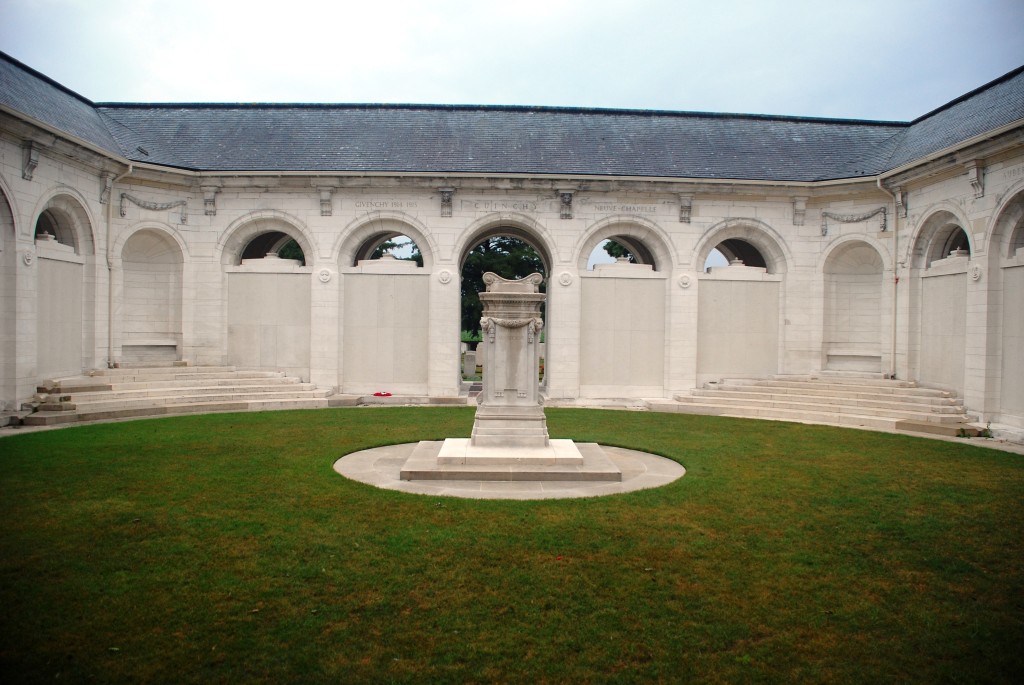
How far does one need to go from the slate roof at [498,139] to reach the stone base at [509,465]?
1128 cm

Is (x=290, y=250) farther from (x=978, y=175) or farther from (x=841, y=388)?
(x=978, y=175)

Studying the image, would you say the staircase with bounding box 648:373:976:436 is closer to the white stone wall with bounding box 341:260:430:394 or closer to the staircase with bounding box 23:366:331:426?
the white stone wall with bounding box 341:260:430:394

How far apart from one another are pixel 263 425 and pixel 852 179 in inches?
688

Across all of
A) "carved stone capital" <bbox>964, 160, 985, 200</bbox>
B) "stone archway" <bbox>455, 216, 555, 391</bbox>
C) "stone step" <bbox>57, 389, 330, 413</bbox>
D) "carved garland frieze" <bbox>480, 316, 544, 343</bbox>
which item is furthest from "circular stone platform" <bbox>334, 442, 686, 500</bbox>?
"stone archway" <bbox>455, 216, 555, 391</bbox>

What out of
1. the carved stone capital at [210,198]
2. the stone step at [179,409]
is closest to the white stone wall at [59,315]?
the stone step at [179,409]

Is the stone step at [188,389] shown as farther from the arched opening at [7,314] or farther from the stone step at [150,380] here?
the arched opening at [7,314]

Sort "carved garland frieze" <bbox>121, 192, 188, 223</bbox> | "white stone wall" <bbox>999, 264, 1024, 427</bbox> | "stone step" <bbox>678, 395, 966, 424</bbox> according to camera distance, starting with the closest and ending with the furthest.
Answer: "white stone wall" <bbox>999, 264, 1024, 427</bbox>
"stone step" <bbox>678, 395, 966, 424</bbox>
"carved garland frieze" <bbox>121, 192, 188, 223</bbox>

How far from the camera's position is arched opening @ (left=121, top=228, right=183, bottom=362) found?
19.5m

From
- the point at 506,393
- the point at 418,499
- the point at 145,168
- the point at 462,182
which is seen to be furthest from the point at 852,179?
the point at 145,168

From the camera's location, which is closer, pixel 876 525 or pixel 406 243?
pixel 876 525

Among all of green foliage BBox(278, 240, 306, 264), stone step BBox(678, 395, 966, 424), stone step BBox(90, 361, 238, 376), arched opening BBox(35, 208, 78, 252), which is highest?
green foliage BBox(278, 240, 306, 264)

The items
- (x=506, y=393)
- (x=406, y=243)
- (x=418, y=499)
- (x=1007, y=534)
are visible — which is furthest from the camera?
(x=406, y=243)

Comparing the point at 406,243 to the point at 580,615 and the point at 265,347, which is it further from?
the point at 580,615

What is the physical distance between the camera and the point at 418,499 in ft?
28.1
